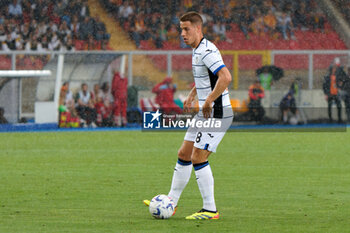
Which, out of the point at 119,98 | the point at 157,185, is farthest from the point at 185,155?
the point at 119,98

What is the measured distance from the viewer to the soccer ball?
24.7 feet

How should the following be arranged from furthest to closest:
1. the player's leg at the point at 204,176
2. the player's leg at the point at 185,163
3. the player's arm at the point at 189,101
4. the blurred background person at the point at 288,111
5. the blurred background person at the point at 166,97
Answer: the blurred background person at the point at 288,111 < the blurred background person at the point at 166,97 < the player's arm at the point at 189,101 < the player's leg at the point at 185,163 < the player's leg at the point at 204,176

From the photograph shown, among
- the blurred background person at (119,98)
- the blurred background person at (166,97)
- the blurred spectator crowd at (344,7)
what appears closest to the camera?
the blurred background person at (119,98)

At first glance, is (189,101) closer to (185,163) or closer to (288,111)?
(185,163)

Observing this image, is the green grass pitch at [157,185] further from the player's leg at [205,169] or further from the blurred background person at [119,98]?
the blurred background person at [119,98]

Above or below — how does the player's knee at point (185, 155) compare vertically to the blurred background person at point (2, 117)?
above

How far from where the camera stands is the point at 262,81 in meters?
26.1

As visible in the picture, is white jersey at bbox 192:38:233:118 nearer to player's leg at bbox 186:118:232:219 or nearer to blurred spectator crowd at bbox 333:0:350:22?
player's leg at bbox 186:118:232:219

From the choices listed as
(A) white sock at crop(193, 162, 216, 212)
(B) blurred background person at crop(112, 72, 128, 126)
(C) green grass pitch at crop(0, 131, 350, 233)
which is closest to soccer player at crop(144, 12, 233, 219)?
(A) white sock at crop(193, 162, 216, 212)

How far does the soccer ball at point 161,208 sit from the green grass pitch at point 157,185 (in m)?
0.07

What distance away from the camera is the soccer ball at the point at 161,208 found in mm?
7516

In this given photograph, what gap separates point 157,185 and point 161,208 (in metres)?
2.83

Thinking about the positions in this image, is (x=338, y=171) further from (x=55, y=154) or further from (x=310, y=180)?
(x=55, y=154)

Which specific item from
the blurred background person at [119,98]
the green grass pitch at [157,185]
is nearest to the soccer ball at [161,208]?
the green grass pitch at [157,185]
